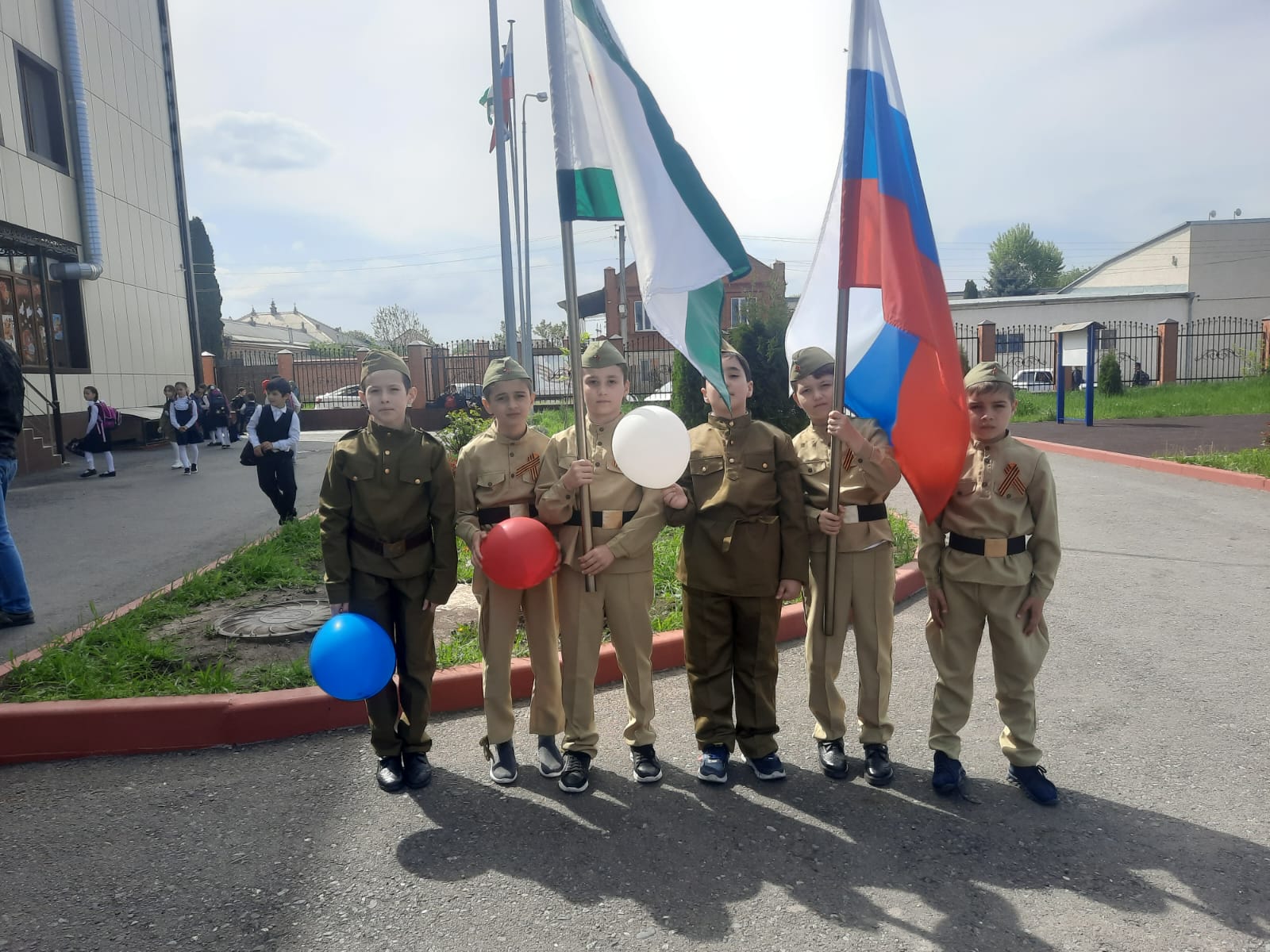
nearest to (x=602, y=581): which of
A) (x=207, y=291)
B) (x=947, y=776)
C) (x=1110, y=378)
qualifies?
Answer: (x=947, y=776)

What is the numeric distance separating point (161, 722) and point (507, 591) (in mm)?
1743

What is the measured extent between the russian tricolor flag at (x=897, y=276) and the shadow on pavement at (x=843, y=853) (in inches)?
46.5

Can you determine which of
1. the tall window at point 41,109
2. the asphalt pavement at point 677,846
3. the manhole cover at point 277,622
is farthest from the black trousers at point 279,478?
the tall window at point 41,109

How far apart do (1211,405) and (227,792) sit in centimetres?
2327

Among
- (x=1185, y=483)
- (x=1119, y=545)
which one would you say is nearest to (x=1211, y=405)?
(x=1185, y=483)

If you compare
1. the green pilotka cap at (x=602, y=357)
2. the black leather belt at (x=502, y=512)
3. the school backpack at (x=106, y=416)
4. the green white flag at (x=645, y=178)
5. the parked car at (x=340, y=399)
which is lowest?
the parked car at (x=340, y=399)

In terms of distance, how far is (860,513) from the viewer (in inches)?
142

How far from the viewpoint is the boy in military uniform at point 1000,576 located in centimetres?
337

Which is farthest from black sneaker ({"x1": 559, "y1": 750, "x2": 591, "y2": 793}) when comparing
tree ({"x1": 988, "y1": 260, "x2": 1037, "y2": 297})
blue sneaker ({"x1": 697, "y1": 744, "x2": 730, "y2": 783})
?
tree ({"x1": 988, "y1": 260, "x2": 1037, "y2": 297})

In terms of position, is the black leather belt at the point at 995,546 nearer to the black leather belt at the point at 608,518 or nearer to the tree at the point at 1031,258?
the black leather belt at the point at 608,518

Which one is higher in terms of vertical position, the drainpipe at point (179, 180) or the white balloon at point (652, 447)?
the drainpipe at point (179, 180)

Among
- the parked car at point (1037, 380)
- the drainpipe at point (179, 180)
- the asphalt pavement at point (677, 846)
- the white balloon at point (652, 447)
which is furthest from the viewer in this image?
the parked car at point (1037, 380)

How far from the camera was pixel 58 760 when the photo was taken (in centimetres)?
391

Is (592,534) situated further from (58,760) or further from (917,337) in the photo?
(58,760)
